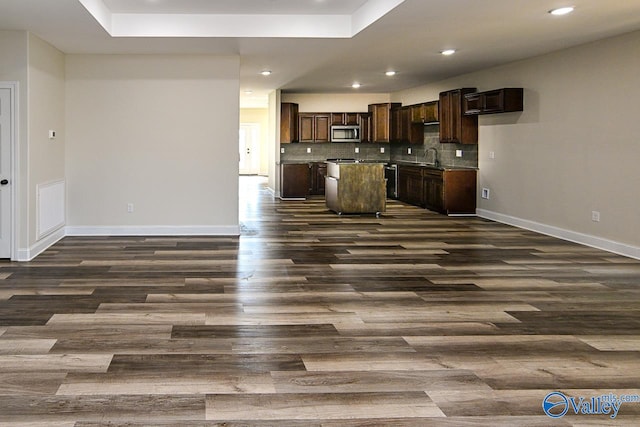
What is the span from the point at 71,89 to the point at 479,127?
618 centimetres

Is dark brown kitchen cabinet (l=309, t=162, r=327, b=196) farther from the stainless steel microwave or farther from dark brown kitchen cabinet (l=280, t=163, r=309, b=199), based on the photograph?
the stainless steel microwave

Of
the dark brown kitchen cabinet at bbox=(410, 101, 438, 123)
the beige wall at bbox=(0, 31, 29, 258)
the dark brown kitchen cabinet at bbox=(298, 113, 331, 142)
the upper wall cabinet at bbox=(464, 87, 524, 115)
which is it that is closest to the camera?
the beige wall at bbox=(0, 31, 29, 258)

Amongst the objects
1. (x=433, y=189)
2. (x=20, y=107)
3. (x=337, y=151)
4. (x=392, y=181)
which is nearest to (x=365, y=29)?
(x=20, y=107)

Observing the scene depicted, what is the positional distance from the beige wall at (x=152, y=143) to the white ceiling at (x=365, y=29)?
0.33 meters

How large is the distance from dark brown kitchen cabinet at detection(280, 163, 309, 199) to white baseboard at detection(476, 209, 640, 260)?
463 centimetres

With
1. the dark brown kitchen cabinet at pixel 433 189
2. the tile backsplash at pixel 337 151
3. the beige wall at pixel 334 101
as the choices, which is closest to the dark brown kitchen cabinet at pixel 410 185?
the dark brown kitchen cabinet at pixel 433 189

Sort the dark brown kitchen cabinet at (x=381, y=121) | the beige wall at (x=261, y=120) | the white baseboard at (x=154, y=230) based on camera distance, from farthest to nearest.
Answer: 1. the beige wall at (x=261, y=120)
2. the dark brown kitchen cabinet at (x=381, y=121)
3. the white baseboard at (x=154, y=230)

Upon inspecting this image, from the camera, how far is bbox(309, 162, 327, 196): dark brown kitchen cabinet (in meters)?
14.7

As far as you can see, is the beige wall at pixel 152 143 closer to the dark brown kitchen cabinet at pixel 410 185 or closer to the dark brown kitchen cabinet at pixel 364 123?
the dark brown kitchen cabinet at pixel 410 185

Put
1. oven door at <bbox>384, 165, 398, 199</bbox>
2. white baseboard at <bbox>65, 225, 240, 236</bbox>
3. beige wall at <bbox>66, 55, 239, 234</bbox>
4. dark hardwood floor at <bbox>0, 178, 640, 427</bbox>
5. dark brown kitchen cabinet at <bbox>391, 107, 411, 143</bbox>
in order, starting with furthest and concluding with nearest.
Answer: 1. oven door at <bbox>384, 165, 398, 199</bbox>
2. dark brown kitchen cabinet at <bbox>391, 107, 411, 143</bbox>
3. white baseboard at <bbox>65, 225, 240, 236</bbox>
4. beige wall at <bbox>66, 55, 239, 234</bbox>
5. dark hardwood floor at <bbox>0, 178, 640, 427</bbox>

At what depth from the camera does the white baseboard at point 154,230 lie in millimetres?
8539

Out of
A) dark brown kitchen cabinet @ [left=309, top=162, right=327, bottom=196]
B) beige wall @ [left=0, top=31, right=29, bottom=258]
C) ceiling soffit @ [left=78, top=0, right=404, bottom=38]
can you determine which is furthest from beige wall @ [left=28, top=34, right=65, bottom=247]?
dark brown kitchen cabinet @ [left=309, top=162, right=327, bottom=196]

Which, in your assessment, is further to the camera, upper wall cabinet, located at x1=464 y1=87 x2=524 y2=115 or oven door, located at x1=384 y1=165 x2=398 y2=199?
oven door, located at x1=384 y1=165 x2=398 y2=199

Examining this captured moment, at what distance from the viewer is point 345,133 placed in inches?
590
